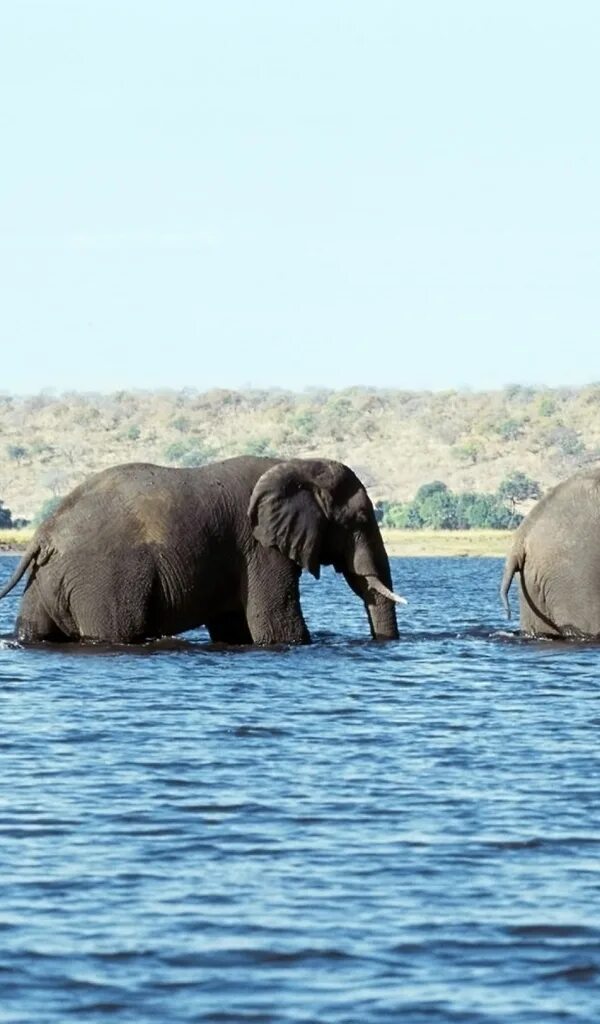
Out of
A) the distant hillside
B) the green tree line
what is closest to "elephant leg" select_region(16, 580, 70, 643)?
the green tree line

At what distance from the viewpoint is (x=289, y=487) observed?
87.2ft

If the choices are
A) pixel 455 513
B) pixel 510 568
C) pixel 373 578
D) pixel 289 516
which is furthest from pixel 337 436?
pixel 289 516

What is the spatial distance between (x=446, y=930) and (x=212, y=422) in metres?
167

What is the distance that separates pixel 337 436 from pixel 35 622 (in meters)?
136

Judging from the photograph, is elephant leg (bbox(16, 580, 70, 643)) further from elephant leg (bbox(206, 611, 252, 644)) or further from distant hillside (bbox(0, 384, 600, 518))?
distant hillside (bbox(0, 384, 600, 518))

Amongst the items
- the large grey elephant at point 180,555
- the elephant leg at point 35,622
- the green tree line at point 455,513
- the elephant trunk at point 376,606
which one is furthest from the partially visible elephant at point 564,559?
the green tree line at point 455,513

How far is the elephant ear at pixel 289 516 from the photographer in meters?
26.2

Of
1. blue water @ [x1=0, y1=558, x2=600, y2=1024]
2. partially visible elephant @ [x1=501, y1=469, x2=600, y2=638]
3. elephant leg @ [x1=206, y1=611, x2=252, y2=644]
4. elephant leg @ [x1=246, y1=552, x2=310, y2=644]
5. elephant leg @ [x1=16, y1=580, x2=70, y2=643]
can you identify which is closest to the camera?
blue water @ [x1=0, y1=558, x2=600, y2=1024]

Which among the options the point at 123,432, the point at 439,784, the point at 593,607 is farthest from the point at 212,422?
the point at 439,784

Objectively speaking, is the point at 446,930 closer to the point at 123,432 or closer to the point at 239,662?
the point at 239,662

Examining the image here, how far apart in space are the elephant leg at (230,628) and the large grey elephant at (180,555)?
2 centimetres

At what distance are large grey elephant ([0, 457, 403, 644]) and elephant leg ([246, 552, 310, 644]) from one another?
0.04ft

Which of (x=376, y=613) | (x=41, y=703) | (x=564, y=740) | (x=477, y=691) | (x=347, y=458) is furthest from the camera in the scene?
(x=347, y=458)

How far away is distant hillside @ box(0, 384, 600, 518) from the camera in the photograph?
148 m
